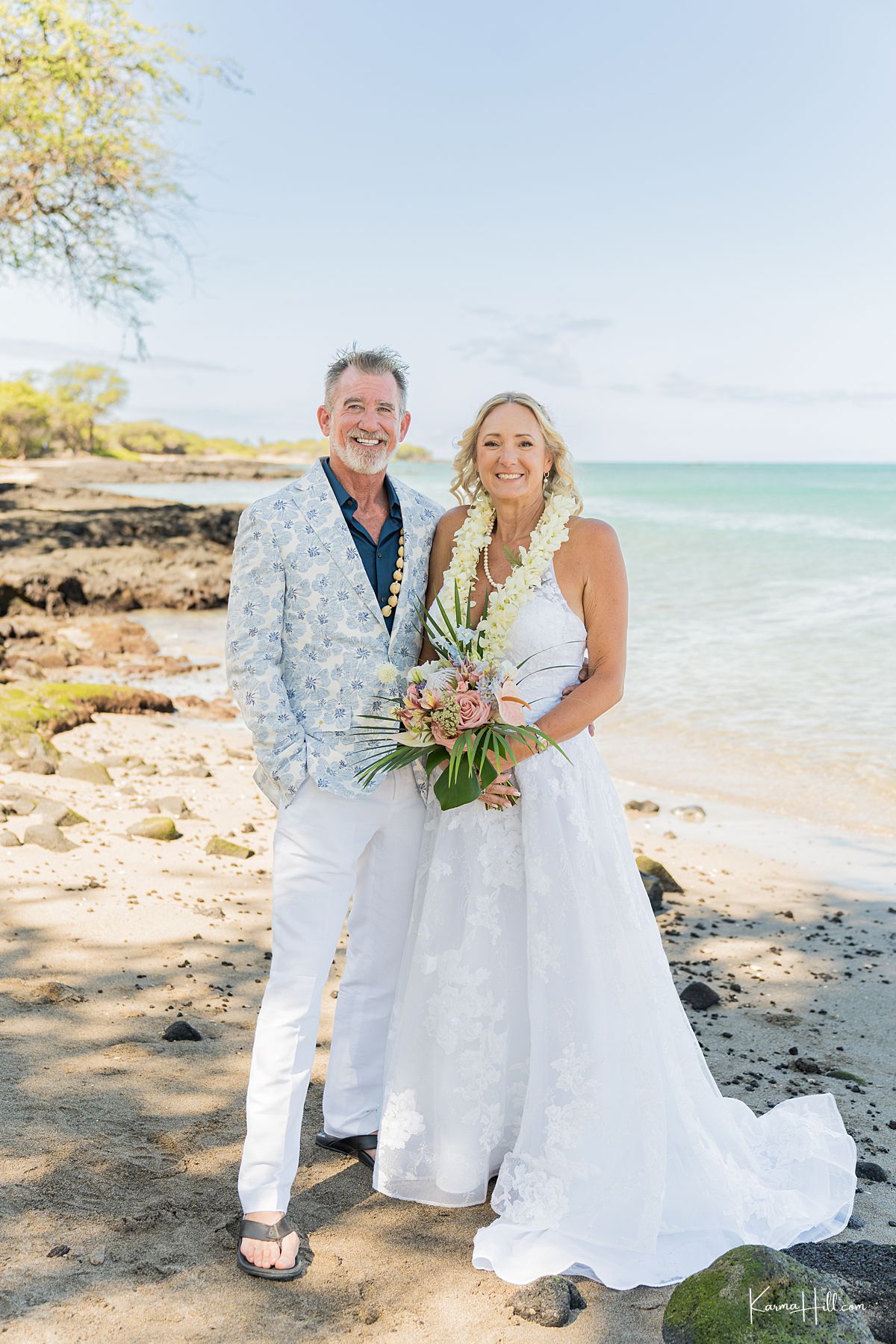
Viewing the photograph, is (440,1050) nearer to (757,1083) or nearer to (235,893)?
(757,1083)

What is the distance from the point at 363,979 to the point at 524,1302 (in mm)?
1173

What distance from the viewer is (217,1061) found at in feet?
14.5

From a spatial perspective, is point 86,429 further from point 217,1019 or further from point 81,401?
point 217,1019

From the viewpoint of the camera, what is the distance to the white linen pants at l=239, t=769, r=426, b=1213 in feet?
11.0

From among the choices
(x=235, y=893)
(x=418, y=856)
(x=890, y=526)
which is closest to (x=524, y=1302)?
(x=418, y=856)

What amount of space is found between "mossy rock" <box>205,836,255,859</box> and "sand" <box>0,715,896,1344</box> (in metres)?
0.12

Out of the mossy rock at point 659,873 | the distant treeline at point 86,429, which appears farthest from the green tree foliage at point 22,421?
the mossy rock at point 659,873

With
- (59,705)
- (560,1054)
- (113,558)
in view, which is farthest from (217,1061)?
(113,558)

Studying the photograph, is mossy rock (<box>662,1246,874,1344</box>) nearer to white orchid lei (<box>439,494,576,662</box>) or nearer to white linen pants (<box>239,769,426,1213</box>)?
white linen pants (<box>239,769,426,1213</box>)

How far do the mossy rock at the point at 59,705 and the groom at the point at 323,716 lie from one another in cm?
582

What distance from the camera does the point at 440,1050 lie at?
3.70 m

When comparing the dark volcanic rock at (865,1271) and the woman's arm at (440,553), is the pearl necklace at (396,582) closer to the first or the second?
the woman's arm at (440,553)

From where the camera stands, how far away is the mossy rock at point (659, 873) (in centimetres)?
702

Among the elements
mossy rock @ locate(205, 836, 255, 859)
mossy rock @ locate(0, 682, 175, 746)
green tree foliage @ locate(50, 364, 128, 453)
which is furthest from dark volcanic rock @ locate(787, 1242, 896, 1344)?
green tree foliage @ locate(50, 364, 128, 453)
